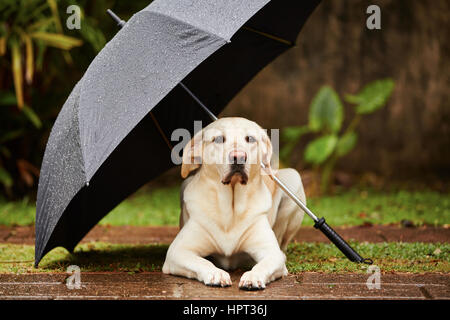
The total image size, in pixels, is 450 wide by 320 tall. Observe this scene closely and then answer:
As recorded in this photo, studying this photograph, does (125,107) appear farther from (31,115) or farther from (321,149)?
(321,149)

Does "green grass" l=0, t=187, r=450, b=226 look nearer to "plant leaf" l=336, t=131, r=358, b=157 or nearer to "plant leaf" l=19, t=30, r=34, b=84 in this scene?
"plant leaf" l=336, t=131, r=358, b=157

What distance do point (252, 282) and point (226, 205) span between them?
2.22 feet

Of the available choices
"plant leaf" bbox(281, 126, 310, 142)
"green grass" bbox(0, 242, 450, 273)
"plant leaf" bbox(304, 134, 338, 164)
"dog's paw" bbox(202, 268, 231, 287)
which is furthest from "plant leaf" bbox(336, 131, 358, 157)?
"dog's paw" bbox(202, 268, 231, 287)

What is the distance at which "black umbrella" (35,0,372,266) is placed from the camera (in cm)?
325

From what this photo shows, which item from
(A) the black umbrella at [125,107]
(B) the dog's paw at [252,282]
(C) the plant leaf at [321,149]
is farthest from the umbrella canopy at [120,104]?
(C) the plant leaf at [321,149]

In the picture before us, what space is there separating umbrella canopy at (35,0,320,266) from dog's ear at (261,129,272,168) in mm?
708

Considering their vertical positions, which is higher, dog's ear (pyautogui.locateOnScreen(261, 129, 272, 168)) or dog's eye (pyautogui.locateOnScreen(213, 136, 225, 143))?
dog's eye (pyautogui.locateOnScreen(213, 136, 225, 143))

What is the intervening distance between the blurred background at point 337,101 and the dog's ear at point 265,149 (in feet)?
12.8

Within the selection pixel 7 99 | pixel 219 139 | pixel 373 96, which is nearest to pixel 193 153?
pixel 219 139

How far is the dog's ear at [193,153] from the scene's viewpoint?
3938mm

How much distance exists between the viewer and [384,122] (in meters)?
8.98

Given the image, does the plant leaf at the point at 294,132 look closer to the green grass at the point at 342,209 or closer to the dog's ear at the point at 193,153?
the green grass at the point at 342,209

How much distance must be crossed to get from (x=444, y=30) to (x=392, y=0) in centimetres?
91

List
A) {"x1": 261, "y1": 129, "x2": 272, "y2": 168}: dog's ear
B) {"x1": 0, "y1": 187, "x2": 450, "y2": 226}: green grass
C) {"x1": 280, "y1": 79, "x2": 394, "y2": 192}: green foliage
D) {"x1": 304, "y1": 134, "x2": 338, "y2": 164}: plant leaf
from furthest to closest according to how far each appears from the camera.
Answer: {"x1": 280, "y1": 79, "x2": 394, "y2": 192}: green foliage
{"x1": 304, "y1": 134, "x2": 338, "y2": 164}: plant leaf
{"x1": 0, "y1": 187, "x2": 450, "y2": 226}: green grass
{"x1": 261, "y1": 129, "x2": 272, "y2": 168}: dog's ear
